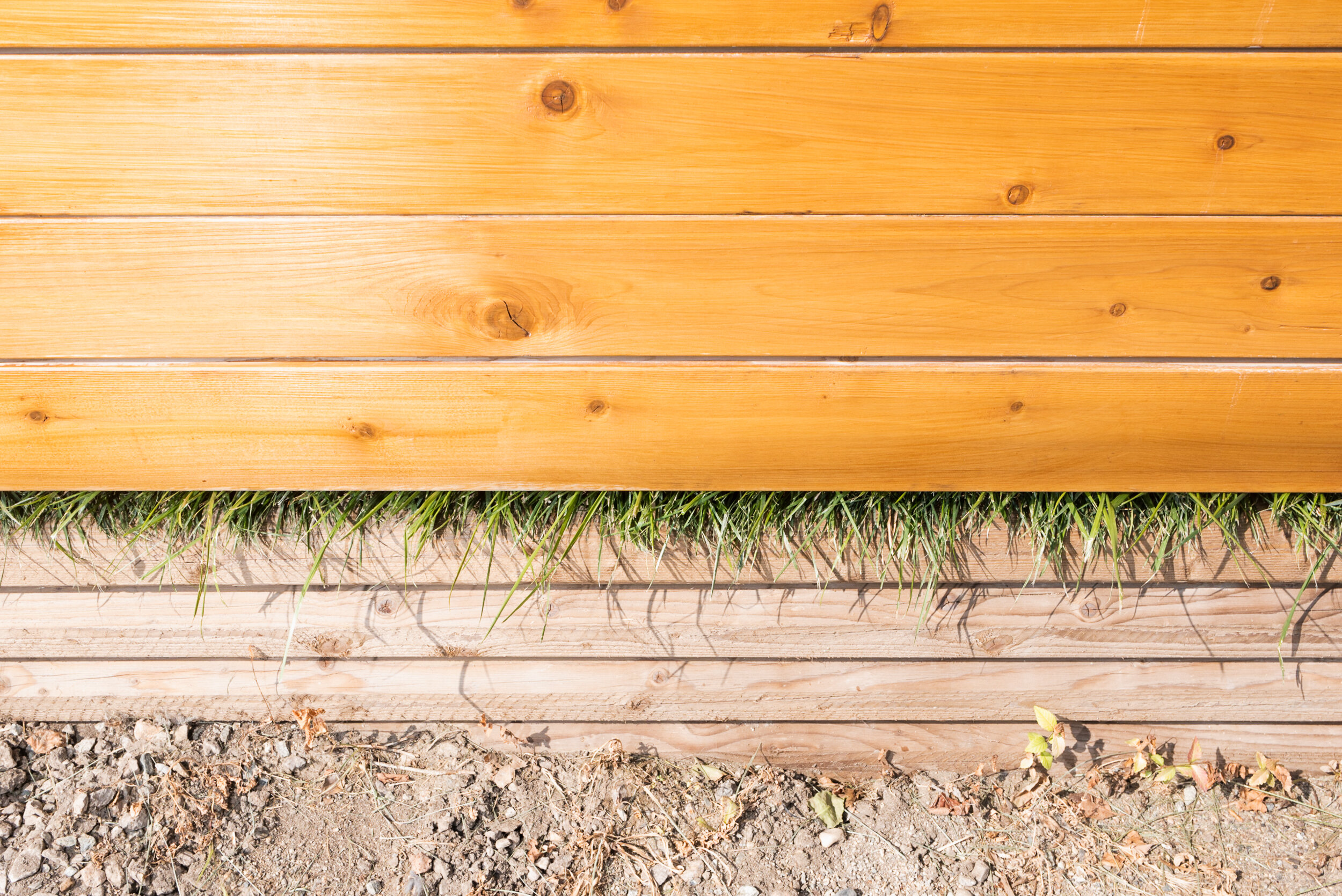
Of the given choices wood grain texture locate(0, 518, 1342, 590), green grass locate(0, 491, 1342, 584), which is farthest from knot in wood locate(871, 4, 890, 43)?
wood grain texture locate(0, 518, 1342, 590)

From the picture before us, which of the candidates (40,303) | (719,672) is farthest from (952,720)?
(40,303)

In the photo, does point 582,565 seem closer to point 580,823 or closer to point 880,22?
point 580,823

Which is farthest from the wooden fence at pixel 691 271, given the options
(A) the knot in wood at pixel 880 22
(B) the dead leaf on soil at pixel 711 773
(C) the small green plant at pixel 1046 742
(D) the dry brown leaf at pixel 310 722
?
(B) the dead leaf on soil at pixel 711 773

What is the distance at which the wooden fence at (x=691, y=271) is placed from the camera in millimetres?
1198

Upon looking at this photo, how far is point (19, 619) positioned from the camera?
1.77 metres

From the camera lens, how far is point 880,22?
119 centimetres

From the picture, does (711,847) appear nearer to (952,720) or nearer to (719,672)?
(719,672)

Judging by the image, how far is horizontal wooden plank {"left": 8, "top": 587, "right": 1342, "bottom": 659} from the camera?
1.72 meters

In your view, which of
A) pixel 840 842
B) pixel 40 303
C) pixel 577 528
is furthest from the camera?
pixel 840 842

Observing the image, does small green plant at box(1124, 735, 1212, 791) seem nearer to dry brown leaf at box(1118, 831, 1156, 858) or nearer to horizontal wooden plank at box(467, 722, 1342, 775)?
horizontal wooden plank at box(467, 722, 1342, 775)

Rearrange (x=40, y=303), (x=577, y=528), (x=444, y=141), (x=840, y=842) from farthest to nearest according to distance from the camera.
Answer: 1. (x=840, y=842)
2. (x=577, y=528)
3. (x=40, y=303)
4. (x=444, y=141)

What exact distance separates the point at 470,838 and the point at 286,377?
42.8 inches

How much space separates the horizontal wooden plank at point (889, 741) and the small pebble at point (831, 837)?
13 cm

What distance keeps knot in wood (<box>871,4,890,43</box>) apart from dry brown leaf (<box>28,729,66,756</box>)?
2.26 meters
